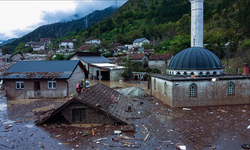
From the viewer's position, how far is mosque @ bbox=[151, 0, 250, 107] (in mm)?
14586

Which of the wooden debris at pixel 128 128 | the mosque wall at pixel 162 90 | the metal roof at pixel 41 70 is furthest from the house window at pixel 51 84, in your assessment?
the wooden debris at pixel 128 128

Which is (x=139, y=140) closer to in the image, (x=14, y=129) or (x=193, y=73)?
(x=14, y=129)

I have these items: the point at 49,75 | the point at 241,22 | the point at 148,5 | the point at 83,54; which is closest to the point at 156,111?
the point at 49,75

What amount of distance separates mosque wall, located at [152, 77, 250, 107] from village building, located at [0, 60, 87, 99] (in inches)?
412

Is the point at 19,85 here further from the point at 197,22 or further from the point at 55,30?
the point at 55,30

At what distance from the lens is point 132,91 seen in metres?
19.5

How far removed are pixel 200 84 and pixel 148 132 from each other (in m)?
7.51

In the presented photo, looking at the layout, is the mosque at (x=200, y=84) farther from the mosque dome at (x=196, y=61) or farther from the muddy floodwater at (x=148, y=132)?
the muddy floodwater at (x=148, y=132)

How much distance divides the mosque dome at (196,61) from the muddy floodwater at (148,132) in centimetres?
430

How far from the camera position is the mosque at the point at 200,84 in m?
14.6

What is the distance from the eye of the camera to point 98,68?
34000 millimetres

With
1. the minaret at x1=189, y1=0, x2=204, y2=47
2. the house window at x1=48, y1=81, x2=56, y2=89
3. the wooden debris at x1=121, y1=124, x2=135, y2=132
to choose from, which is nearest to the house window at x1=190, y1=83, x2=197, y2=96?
the minaret at x1=189, y1=0, x2=204, y2=47

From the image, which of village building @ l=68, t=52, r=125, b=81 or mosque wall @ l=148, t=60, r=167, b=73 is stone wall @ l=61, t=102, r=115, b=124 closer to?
village building @ l=68, t=52, r=125, b=81

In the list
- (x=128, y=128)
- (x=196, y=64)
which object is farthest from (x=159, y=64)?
(x=128, y=128)
